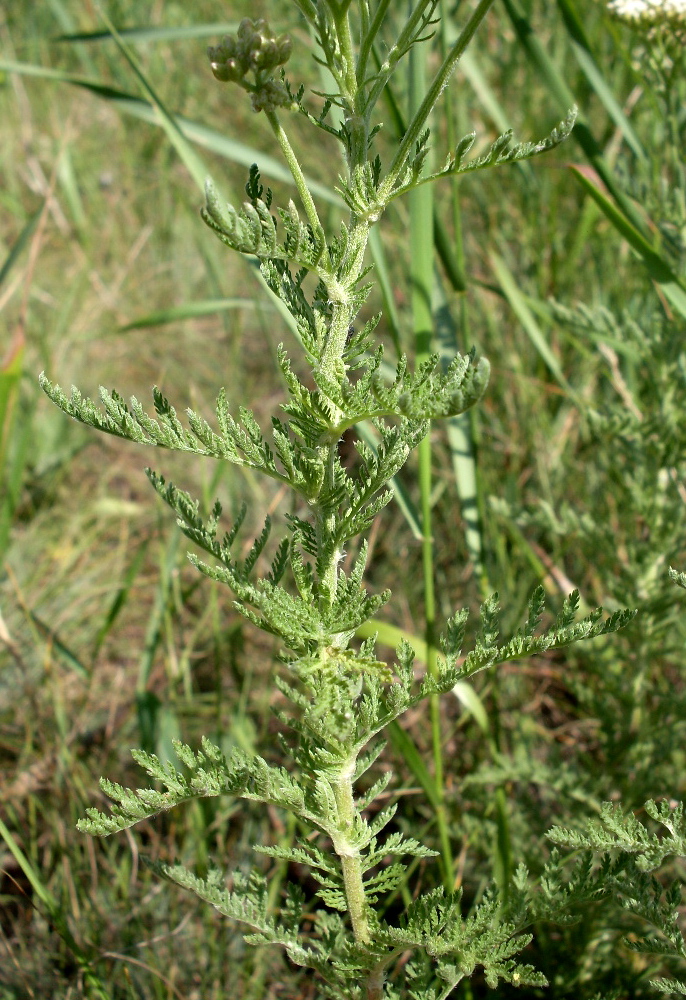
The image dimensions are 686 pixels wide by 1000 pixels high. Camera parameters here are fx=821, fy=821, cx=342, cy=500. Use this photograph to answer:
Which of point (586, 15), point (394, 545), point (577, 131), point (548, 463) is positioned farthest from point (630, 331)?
point (586, 15)

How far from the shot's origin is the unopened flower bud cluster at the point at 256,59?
32.7 inches

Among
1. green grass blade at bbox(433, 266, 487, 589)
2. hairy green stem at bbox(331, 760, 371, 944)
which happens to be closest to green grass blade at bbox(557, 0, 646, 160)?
green grass blade at bbox(433, 266, 487, 589)

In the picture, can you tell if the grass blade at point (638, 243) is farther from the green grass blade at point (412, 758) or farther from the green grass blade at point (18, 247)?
the green grass blade at point (18, 247)

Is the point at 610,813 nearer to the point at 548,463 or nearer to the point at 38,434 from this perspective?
the point at 548,463

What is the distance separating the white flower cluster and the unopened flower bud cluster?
3.44ft

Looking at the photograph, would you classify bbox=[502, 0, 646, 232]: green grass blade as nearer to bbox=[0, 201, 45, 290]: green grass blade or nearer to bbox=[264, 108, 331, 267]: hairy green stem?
bbox=[264, 108, 331, 267]: hairy green stem

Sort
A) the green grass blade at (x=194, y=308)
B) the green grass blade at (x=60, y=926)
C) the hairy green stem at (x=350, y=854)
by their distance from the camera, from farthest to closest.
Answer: the green grass blade at (x=194, y=308) < the green grass blade at (x=60, y=926) < the hairy green stem at (x=350, y=854)

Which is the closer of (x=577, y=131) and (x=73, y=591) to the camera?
(x=577, y=131)

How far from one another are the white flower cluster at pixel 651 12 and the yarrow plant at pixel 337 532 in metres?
0.80

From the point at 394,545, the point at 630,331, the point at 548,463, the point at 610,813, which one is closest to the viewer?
the point at 610,813

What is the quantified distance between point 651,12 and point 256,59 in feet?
3.62

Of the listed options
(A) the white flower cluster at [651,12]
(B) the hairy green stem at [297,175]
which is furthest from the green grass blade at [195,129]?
(B) the hairy green stem at [297,175]

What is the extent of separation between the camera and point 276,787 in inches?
37.7

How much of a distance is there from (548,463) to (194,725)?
1.19 m
